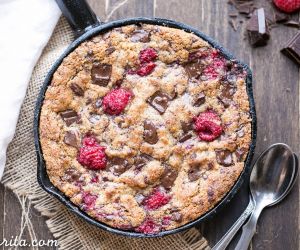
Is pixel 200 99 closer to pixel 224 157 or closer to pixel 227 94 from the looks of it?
pixel 227 94

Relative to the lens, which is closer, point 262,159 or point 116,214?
point 116,214

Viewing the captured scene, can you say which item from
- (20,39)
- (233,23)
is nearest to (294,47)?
(233,23)

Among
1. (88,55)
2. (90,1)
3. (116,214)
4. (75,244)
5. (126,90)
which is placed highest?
(90,1)

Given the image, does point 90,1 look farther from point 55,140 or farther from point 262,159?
point 262,159

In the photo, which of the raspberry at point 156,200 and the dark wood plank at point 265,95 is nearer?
the raspberry at point 156,200

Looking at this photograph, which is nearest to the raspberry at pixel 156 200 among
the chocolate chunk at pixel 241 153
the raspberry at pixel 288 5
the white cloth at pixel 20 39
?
the chocolate chunk at pixel 241 153

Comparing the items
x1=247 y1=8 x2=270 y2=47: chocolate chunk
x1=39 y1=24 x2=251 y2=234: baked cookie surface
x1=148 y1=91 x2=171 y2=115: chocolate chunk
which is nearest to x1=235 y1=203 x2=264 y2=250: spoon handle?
x1=39 y1=24 x2=251 y2=234: baked cookie surface

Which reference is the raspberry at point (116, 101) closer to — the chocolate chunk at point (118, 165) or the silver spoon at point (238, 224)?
the chocolate chunk at point (118, 165)

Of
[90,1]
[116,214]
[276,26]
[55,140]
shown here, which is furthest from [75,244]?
[276,26]
